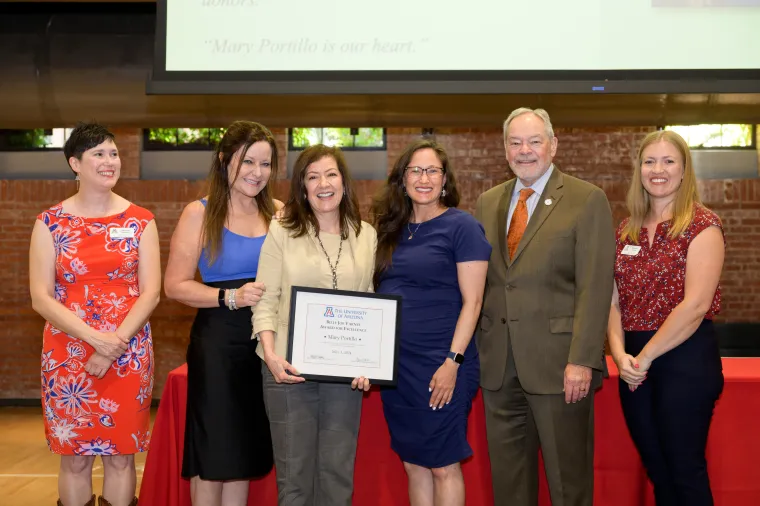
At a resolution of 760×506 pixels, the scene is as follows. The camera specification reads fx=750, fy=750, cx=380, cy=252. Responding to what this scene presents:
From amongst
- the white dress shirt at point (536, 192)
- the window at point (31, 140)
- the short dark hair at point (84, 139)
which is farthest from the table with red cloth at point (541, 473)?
the window at point (31, 140)

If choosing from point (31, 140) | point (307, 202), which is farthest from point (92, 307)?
point (31, 140)

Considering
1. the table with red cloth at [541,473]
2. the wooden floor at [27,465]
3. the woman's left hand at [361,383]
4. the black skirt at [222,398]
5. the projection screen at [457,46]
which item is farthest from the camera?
the wooden floor at [27,465]

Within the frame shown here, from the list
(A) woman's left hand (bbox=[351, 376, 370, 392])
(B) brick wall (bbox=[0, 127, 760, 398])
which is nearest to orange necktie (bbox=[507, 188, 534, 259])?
(A) woman's left hand (bbox=[351, 376, 370, 392])

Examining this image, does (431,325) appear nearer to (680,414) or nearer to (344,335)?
(344,335)

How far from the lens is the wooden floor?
14.3 feet

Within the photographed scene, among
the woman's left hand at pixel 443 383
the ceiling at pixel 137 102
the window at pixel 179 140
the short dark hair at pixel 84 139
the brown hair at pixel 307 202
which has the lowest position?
the woman's left hand at pixel 443 383

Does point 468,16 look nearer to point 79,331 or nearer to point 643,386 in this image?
point 643,386

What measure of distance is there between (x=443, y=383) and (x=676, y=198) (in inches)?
43.8

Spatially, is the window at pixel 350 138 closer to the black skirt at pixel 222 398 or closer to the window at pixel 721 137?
the window at pixel 721 137

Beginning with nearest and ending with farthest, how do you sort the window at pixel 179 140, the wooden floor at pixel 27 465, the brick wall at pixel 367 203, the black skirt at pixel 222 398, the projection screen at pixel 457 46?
the black skirt at pixel 222 398
the projection screen at pixel 457 46
the wooden floor at pixel 27 465
the brick wall at pixel 367 203
the window at pixel 179 140

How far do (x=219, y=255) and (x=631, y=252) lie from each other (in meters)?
1.55

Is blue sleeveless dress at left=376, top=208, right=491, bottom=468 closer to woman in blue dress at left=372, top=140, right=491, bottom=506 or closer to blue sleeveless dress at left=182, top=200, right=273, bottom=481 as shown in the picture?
woman in blue dress at left=372, top=140, right=491, bottom=506

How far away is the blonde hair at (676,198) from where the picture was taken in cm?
272

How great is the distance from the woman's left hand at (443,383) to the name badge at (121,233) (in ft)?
4.38
